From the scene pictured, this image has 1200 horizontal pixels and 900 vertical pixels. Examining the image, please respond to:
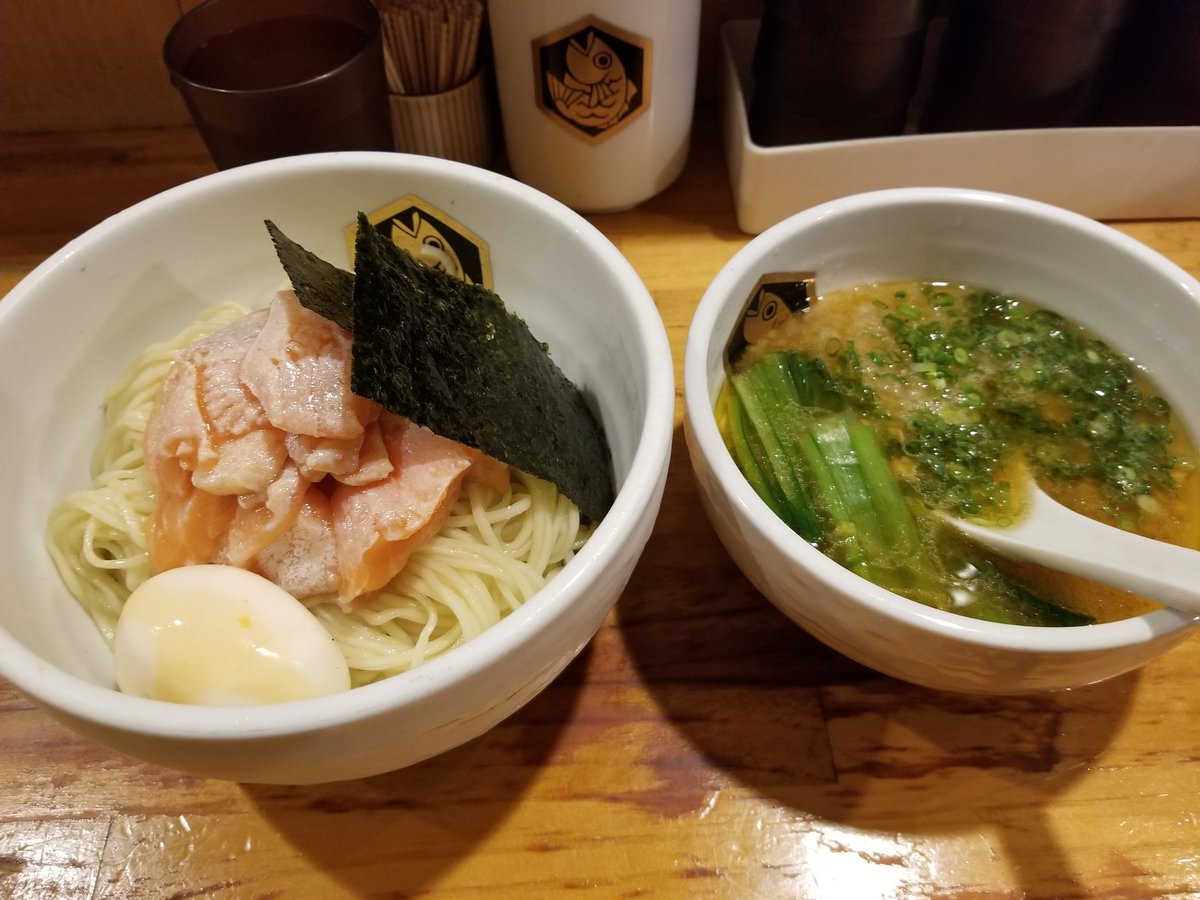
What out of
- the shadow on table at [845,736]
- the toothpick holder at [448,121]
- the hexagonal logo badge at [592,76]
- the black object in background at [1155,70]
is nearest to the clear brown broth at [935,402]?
the shadow on table at [845,736]

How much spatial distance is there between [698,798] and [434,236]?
75 cm

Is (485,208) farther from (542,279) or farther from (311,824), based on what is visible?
(311,824)

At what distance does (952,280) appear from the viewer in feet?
3.93

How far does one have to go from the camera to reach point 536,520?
96 centimetres

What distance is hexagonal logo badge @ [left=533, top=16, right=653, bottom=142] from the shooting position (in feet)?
4.16

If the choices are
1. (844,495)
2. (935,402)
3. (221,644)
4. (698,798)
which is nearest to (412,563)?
(221,644)

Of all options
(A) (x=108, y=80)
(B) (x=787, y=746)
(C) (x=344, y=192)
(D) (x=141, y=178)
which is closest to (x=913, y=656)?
(B) (x=787, y=746)

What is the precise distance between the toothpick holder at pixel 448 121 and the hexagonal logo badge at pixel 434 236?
1.58ft

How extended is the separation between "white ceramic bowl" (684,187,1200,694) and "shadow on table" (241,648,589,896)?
0.34 metres

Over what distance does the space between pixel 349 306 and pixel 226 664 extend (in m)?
0.37

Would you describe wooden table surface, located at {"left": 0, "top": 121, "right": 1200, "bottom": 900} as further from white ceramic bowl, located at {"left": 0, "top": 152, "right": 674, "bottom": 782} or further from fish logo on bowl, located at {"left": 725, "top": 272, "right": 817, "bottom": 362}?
fish logo on bowl, located at {"left": 725, "top": 272, "right": 817, "bottom": 362}

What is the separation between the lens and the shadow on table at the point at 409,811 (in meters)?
0.85

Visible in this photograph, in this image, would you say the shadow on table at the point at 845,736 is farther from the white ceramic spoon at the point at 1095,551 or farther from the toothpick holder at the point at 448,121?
the toothpick holder at the point at 448,121

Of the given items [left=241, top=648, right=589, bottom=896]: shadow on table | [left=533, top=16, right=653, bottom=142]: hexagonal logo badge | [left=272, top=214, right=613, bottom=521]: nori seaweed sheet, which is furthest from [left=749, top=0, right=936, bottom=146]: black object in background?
[left=241, top=648, right=589, bottom=896]: shadow on table
